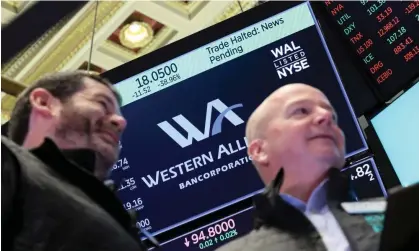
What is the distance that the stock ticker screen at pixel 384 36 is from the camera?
3781mm

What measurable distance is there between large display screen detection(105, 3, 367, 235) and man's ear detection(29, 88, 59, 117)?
1072mm

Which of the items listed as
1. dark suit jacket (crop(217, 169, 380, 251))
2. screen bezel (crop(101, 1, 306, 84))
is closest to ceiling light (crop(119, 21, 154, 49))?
screen bezel (crop(101, 1, 306, 84))

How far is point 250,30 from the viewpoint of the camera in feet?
11.4

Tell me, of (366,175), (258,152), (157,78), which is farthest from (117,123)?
(366,175)

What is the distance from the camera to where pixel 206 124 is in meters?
3.40

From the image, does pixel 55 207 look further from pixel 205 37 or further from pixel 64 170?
pixel 205 37

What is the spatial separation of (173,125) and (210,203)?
42 centimetres

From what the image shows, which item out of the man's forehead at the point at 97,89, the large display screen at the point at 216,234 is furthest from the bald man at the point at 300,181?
the large display screen at the point at 216,234

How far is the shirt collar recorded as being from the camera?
1.94 metres

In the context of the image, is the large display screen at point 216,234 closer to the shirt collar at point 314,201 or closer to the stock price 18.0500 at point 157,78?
the stock price 18.0500 at point 157,78

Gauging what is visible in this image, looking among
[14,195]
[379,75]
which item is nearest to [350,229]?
[14,195]

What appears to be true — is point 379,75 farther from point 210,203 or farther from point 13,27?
point 13,27

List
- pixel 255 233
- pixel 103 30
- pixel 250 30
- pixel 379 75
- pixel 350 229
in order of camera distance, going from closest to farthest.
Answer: pixel 350 229 < pixel 255 233 < pixel 250 30 < pixel 379 75 < pixel 103 30

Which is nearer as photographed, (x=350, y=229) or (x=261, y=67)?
(x=350, y=229)
